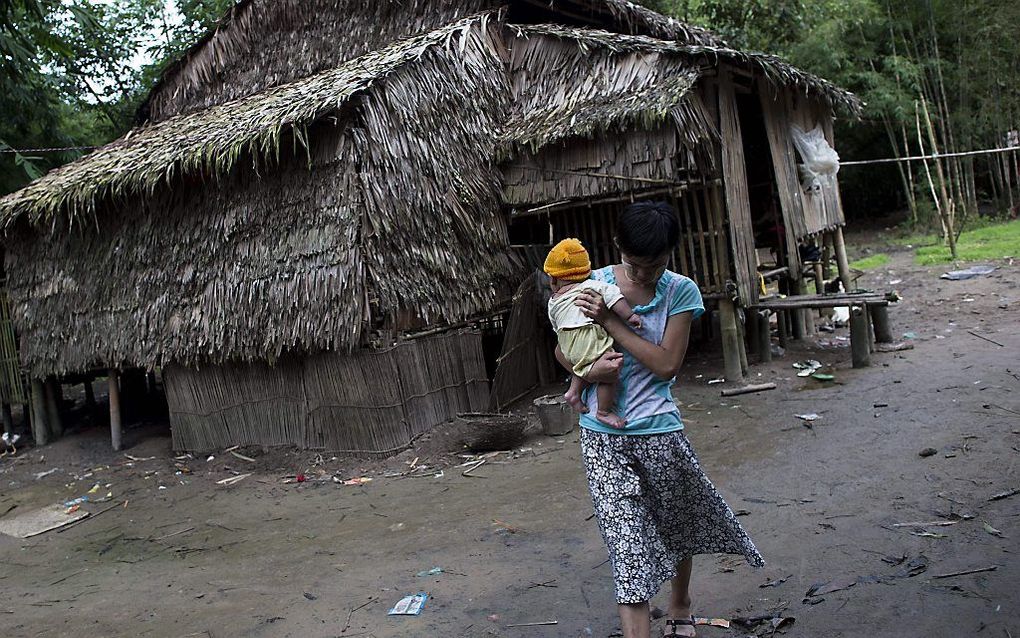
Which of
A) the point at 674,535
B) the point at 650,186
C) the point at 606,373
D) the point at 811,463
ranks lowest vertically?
the point at 811,463

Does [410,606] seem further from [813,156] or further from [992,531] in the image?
[813,156]

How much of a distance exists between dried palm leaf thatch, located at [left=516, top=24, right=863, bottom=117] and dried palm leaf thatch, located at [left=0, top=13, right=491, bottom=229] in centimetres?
113

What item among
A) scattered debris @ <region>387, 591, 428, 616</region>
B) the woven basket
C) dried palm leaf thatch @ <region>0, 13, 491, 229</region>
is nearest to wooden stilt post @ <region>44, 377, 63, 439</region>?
dried palm leaf thatch @ <region>0, 13, 491, 229</region>

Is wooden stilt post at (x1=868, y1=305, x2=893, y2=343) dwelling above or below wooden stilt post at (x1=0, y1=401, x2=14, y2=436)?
below

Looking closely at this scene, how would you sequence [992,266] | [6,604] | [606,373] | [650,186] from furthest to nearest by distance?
[992,266]
[650,186]
[6,604]
[606,373]

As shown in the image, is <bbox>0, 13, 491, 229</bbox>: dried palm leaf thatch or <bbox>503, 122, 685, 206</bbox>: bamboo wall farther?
<bbox>503, 122, 685, 206</bbox>: bamboo wall

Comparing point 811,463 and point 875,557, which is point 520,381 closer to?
point 811,463

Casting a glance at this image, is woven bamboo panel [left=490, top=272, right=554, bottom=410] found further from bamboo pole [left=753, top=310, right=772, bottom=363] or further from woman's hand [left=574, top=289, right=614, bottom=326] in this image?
woman's hand [left=574, top=289, right=614, bottom=326]

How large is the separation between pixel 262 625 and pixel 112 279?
247 inches

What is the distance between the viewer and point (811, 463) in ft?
18.6

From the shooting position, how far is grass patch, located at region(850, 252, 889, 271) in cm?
1509

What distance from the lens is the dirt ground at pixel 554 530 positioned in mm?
3684

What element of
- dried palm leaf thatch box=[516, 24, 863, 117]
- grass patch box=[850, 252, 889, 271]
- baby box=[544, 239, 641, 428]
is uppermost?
dried palm leaf thatch box=[516, 24, 863, 117]

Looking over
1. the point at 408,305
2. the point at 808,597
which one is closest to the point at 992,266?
the point at 408,305
